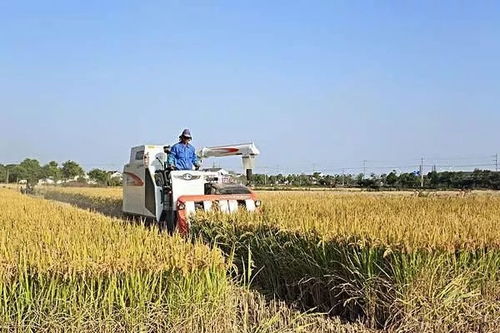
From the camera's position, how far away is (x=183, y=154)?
33.8ft

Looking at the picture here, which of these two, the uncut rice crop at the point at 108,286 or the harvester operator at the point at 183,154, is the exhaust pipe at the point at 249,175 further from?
the uncut rice crop at the point at 108,286

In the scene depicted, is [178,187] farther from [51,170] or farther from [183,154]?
Result: [51,170]

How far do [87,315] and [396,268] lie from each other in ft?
8.95

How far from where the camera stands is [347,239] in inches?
221

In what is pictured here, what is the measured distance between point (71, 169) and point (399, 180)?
40345 millimetres

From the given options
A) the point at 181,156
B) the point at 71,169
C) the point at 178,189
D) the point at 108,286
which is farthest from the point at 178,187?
the point at 71,169

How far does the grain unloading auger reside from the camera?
9430 millimetres

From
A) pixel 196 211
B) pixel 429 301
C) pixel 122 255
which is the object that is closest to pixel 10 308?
pixel 122 255

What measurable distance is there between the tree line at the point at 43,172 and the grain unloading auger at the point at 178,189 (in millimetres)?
43348

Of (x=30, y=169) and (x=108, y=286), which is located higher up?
(x=30, y=169)

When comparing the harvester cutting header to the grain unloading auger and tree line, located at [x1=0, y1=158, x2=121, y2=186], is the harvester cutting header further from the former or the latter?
tree line, located at [x1=0, y1=158, x2=121, y2=186]

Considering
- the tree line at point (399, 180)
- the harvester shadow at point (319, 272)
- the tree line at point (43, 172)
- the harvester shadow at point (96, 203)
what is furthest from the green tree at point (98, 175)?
the harvester shadow at point (319, 272)

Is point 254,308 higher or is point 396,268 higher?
point 396,268

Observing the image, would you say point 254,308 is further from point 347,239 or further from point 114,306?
point 114,306
